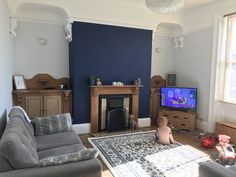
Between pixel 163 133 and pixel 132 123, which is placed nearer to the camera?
pixel 163 133

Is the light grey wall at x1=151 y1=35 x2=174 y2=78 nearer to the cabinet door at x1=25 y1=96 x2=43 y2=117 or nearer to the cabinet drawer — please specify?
the cabinet drawer

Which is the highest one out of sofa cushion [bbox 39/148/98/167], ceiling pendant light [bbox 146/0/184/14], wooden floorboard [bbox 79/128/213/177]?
ceiling pendant light [bbox 146/0/184/14]

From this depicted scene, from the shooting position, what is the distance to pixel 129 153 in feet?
11.0

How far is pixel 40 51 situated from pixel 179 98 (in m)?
3.43

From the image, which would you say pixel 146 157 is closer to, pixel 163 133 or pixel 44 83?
pixel 163 133

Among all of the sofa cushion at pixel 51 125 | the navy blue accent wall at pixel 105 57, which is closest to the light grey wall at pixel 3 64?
the sofa cushion at pixel 51 125

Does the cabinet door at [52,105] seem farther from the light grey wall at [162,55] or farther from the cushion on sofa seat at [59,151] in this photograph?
the light grey wall at [162,55]

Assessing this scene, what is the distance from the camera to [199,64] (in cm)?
490

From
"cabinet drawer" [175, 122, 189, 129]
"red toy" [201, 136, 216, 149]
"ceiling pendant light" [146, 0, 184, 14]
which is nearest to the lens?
"ceiling pendant light" [146, 0, 184, 14]

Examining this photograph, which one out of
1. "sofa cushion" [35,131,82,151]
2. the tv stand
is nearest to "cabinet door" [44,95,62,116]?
Answer: "sofa cushion" [35,131,82,151]

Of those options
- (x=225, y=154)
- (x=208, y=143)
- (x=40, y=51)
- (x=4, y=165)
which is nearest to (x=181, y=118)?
(x=208, y=143)

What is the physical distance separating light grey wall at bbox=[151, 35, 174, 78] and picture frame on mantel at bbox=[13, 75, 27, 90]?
326 centimetres

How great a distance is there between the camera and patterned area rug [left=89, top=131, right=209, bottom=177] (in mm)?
2779

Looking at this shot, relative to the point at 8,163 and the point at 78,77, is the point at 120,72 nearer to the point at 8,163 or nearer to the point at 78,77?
the point at 78,77
